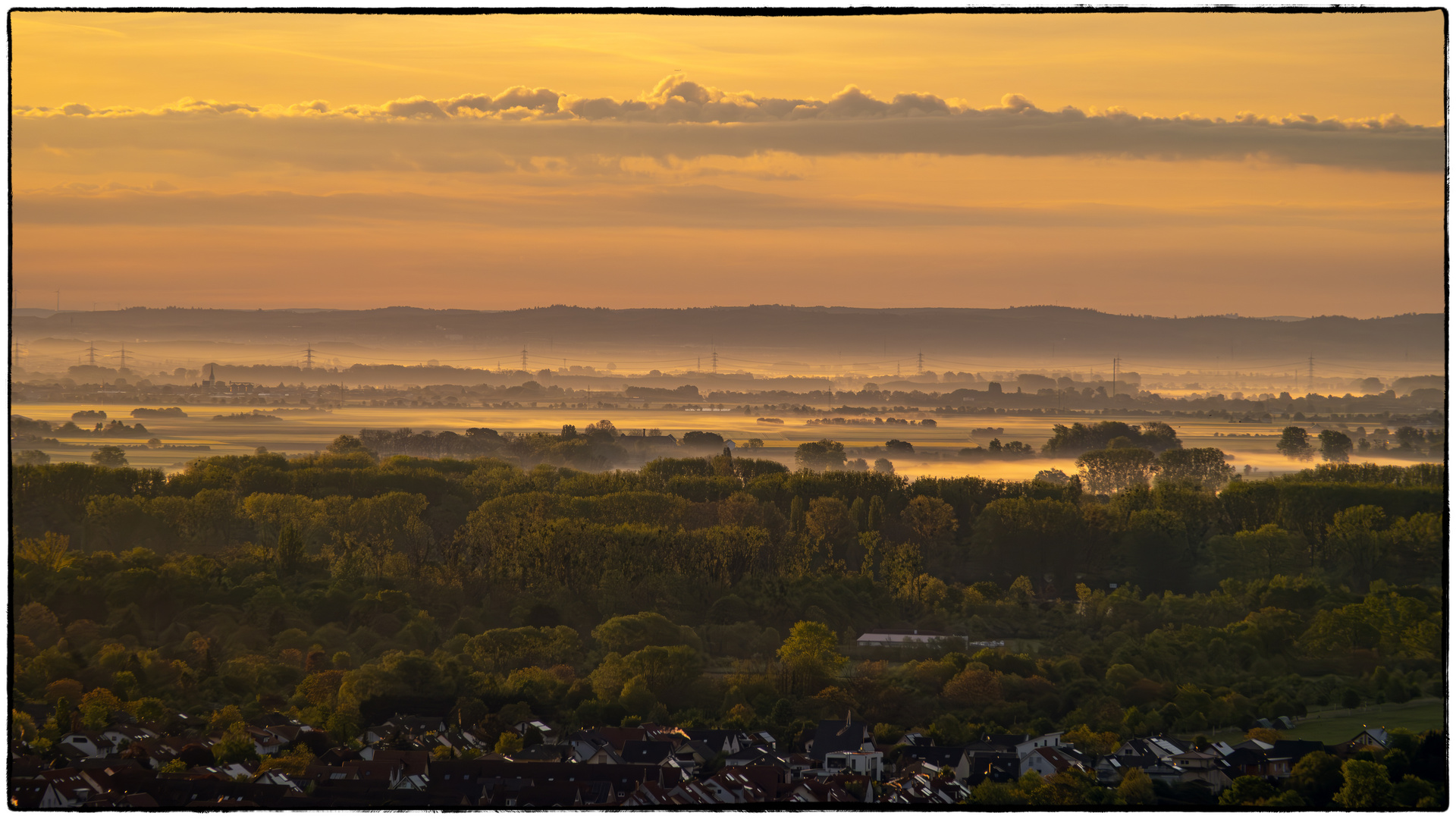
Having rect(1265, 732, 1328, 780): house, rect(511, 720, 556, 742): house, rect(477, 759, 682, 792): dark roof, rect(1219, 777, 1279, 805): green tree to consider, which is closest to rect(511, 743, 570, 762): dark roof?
rect(477, 759, 682, 792): dark roof

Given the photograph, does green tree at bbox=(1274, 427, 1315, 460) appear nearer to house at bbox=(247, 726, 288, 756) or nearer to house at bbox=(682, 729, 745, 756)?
house at bbox=(682, 729, 745, 756)

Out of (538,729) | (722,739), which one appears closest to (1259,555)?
(722,739)

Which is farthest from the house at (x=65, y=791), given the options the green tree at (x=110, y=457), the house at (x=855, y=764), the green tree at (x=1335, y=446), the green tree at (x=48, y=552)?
the green tree at (x=1335, y=446)

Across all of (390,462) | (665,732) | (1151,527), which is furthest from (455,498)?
(1151,527)

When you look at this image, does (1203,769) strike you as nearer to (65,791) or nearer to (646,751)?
(646,751)

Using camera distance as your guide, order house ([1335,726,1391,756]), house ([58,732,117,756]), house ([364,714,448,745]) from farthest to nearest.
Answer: house ([364,714,448,745]) < house ([58,732,117,756]) < house ([1335,726,1391,756])
